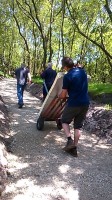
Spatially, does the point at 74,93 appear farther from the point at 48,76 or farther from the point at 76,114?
the point at 48,76

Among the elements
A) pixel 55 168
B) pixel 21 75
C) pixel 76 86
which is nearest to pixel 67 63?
pixel 76 86

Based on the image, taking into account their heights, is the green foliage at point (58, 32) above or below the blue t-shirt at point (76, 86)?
above

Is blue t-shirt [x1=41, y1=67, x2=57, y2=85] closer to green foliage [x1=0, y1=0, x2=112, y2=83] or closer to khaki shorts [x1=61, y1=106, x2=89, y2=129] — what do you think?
khaki shorts [x1=61, y1=106, x2=89, y2=129]

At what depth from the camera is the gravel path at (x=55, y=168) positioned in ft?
19.3

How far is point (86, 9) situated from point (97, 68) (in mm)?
31992

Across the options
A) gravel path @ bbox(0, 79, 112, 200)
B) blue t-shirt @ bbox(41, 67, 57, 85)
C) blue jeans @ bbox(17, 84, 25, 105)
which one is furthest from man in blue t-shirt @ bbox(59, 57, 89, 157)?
blue jeans @ bbox(17, 84, 25, 105)

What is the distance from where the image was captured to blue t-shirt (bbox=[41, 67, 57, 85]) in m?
11.8

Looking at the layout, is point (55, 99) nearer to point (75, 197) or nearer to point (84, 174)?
point (84, 174)

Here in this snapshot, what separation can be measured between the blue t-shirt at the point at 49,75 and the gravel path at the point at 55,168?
220 centimetres

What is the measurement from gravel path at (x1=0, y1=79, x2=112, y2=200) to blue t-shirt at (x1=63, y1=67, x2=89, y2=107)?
139 cm

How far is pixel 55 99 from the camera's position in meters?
9.30

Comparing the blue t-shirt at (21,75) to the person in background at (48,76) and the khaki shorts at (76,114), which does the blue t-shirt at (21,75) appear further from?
the khaki shorts at (76,114)

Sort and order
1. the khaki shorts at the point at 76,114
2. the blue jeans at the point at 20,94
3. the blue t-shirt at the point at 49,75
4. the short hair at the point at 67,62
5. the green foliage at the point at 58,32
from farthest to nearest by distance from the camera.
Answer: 1. the green foliage at the point at 58,32
2. the blue jeans at the point at 20,94
3. the blue t-shirt at the point at 49,75
4. the khaki shorts at the point at 76,114
5. the short hair at the point at 67,62

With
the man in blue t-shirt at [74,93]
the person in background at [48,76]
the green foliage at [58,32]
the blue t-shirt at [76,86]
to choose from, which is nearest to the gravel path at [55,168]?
the man in blue t-shirt at [74,93]
